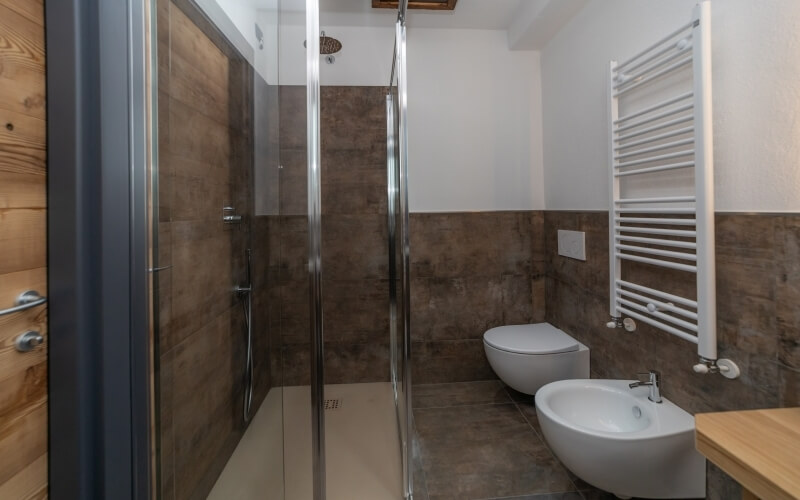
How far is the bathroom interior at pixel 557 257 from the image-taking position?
39.0 inches

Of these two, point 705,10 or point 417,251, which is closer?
point 705,10

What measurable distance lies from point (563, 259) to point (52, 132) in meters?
2.48

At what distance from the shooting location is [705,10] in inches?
45.4

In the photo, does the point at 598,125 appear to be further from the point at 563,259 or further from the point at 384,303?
the point at 384,303

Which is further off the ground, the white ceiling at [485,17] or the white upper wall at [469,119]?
the white ceiling at [485,17]

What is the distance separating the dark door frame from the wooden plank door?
21 millimetres

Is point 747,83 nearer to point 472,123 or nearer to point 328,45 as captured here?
point 472,123

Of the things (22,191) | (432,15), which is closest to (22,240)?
(22,191)

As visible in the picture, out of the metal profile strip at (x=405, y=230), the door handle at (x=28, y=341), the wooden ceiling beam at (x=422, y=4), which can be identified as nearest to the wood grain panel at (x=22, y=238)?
the door handle at (x=28, y=341)

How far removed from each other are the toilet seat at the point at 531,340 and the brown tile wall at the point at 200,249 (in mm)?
1424

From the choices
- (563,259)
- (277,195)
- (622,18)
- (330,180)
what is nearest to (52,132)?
(277,195)

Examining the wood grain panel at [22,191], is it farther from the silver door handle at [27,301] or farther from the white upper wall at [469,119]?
the white upper wall at [469,119]

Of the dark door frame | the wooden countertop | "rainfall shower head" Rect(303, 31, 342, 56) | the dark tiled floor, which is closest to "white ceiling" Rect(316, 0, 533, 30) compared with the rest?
"rainfall shower head" Rect(303, 31, 342, 56)

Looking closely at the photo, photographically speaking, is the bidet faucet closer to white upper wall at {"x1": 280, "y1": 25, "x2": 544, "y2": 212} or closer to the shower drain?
white upper wall at {"x1": 280, "y1": 25, "x2": 544, "y2": 212}
